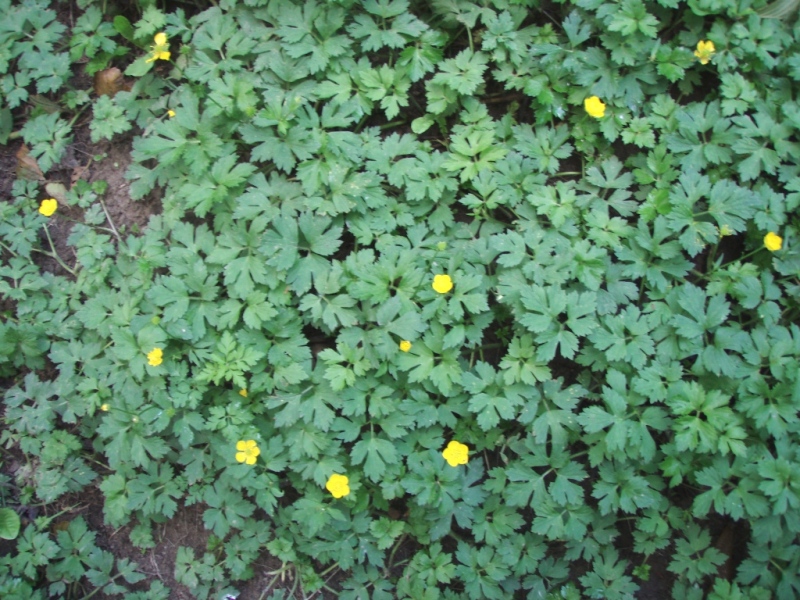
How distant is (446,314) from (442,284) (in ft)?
0.53

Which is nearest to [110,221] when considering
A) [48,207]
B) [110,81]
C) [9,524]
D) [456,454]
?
[48,207]

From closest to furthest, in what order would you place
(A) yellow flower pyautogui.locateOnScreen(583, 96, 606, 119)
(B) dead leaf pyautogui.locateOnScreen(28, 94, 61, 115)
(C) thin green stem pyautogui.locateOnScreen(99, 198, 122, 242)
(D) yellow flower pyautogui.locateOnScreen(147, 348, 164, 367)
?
1. (D) yellow flower pyautogui.locateOnScreen(147, 348, 164, 367)
2. (A) yellow flower pyautogui.locateOnScreen(583, 96, 606, 119)
3. (C) thin green stem pyautogui.locateOnScreen(99, 198, 122, 242)
4. (B) dead leaf pyautogui.locateOnScreen(28, 94, 61, 115)

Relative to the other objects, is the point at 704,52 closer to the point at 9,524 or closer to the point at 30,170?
the point at 30,170

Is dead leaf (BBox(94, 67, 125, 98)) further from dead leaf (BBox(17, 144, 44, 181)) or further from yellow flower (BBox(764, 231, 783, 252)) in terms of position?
yellow flower (BBox(764, 231, 783, 252))

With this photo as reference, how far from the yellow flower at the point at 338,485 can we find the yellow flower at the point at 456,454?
1.71 feet

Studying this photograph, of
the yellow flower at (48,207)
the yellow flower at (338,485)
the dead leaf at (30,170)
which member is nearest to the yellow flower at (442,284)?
the yellow flower at (338,485)

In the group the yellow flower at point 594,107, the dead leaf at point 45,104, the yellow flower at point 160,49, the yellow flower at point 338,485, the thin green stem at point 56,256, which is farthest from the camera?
the dead leaf at point 45,104

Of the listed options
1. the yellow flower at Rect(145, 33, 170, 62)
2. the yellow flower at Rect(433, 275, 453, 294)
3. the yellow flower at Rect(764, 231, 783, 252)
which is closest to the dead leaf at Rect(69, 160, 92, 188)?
the yellow flower at Rect(145, 33, 170, 62)

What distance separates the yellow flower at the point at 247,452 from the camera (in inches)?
125

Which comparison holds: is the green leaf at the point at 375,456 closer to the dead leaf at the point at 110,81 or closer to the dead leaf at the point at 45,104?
the dead leaf at the point at 110,81

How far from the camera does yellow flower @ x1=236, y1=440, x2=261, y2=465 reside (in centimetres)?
318

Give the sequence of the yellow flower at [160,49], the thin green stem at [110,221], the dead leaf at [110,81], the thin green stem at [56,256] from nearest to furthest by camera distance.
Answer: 1. the yellow flower at [160,49]
2. the thin green stem at [110,221]
3. the thin green stem at [56,256]
4. the dead leaf at [110,81]

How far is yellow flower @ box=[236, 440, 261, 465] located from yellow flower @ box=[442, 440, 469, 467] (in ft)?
3.16

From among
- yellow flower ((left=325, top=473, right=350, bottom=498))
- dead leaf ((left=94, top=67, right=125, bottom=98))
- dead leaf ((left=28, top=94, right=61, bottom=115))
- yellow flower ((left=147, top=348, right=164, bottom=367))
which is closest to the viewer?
yellow flower ((left=325, top=473, right=350, bottom=498))
